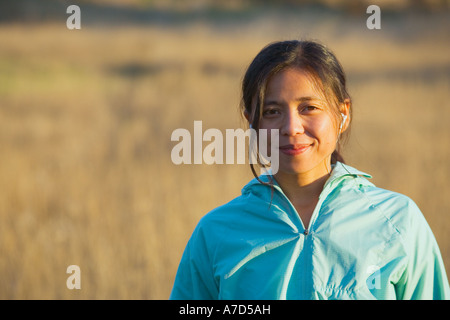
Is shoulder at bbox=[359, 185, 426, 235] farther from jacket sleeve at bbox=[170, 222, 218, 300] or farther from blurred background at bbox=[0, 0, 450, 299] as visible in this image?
blurred background at bbox=[0, 0, 450, 299]

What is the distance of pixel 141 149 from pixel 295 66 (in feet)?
19.4

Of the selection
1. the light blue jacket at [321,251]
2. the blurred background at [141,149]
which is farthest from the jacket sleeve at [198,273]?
the blurred background at [141,149]

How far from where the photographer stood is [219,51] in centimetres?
1870

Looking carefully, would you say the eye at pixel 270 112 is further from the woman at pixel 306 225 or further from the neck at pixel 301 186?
the neck at pixel 301 186

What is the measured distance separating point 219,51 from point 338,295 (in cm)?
1757

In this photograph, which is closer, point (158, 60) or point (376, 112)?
point (376, 112)

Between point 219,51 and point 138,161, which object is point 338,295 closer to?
point 138,161

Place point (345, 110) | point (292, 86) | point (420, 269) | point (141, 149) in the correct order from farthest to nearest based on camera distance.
→ point (141, 149)
point (345, 110)
point (292, 86)
point (420, 269)

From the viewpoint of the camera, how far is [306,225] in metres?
→ 1.72

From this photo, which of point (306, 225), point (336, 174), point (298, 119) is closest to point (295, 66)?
point (298, 119)

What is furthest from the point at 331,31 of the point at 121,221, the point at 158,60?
the point at 121,221

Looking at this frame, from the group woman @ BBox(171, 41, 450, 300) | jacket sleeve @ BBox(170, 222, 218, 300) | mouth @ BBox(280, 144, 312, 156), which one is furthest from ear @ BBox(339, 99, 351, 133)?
jacket sleeve @ BBox(170, 222, 218, 300)

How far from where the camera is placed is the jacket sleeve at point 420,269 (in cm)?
162

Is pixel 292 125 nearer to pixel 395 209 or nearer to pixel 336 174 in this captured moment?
pixel 336 174
